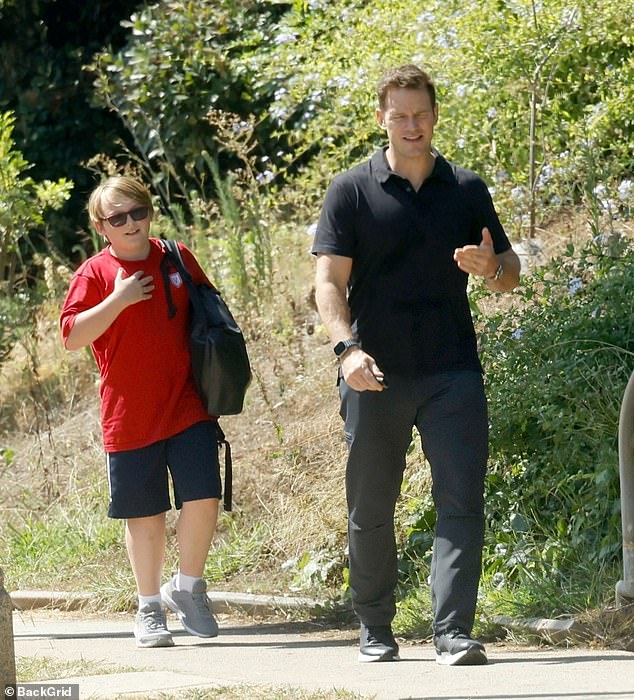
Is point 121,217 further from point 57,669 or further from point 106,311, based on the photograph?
point 57,669

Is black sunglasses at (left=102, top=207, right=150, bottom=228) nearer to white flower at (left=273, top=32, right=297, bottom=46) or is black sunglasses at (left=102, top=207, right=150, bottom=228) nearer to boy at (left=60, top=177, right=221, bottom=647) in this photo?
boy at (left=60, top=177, right=221, bottom=647)

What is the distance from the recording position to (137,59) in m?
12.5

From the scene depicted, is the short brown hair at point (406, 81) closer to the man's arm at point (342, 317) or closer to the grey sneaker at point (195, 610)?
the man's arm at point (342, 317)

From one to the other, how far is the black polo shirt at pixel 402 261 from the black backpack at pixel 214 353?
2.91 feet

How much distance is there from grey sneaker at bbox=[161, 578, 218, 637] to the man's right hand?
1599 mm

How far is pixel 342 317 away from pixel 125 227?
4.29 ft

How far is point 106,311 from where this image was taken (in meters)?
5.78

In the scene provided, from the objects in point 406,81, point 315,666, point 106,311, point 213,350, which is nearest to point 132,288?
point 106,311

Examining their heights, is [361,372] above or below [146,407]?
above

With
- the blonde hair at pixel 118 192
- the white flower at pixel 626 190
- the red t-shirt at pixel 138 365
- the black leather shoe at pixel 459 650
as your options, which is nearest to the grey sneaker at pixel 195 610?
the red t-shirt at pixel 138 365

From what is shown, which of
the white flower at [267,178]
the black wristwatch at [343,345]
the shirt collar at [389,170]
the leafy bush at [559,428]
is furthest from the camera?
the white flower at [267,178]

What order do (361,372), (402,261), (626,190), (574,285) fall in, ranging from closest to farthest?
(361,372), (402,261), (574,285), (626,190)

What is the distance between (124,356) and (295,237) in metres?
4.68

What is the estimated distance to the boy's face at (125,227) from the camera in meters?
5.99
